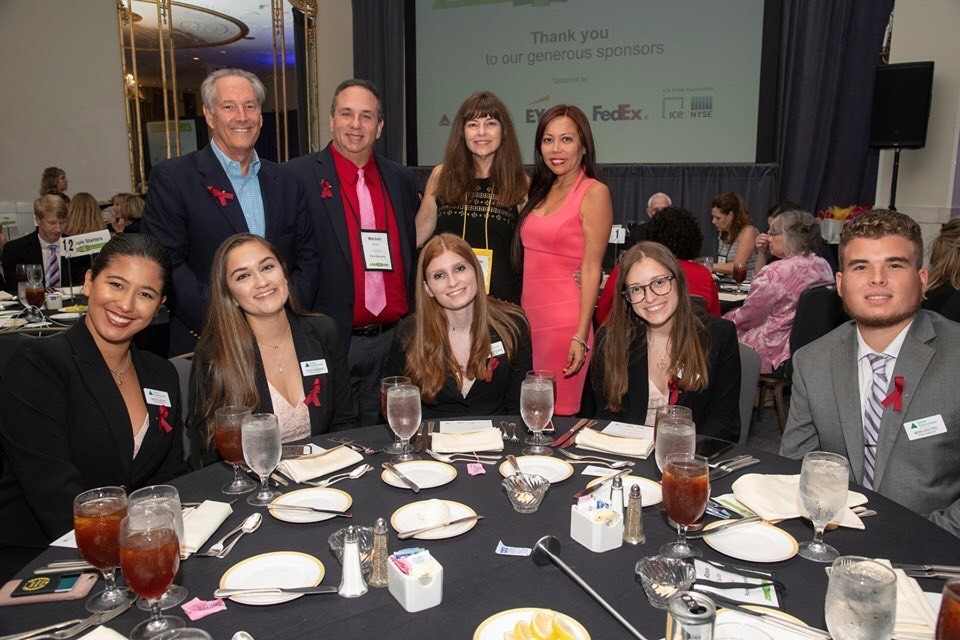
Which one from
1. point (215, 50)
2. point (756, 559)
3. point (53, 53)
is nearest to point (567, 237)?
point (756, 559)

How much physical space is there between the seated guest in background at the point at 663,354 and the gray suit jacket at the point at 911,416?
0.37m

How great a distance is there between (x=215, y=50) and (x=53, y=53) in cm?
249

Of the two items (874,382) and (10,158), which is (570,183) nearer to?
(874,382)

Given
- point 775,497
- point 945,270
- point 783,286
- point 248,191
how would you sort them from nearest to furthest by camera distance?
1. point 775,497
2. point 248,191
3. point 945,270
4. point 783,286

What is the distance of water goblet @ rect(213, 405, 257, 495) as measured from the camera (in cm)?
167

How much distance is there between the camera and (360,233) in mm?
3193

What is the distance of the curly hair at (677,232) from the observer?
379cm

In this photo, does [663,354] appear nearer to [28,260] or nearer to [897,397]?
[897,397]

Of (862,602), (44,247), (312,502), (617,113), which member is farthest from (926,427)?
(617,113)

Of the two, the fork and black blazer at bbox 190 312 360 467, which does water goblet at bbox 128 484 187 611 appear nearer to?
black blazer at bbox 190 312 360 467

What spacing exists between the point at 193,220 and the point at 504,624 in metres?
2.28

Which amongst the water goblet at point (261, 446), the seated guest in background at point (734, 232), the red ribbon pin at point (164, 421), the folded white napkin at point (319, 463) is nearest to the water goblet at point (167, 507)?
the water goblet at point (261, 446)

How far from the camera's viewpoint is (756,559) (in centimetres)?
130

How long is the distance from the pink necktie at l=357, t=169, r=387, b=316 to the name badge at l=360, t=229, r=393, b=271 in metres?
0.04
